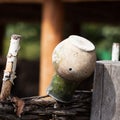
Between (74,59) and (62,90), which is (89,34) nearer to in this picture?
(62,90)

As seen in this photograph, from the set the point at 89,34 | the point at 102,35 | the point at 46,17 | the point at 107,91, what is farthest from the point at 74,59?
the point at 102,35

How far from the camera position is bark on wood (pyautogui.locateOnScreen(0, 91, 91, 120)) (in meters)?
2.10

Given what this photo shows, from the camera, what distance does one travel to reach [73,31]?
10.4 metres

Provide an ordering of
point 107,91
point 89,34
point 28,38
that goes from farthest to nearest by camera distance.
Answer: point 28,38 → point 89,34 → point 107,91

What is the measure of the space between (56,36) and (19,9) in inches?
139

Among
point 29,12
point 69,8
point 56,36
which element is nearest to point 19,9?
point 29,12

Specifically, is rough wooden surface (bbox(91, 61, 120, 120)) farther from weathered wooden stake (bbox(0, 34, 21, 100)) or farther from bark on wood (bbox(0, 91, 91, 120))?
weathered wooden stake (bbox(0, 34, 21, 100))

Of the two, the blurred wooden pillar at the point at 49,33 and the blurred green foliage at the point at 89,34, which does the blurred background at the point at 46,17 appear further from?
the blurred green foliage at the point at 89,34

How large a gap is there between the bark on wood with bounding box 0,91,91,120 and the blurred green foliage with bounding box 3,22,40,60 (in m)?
15.0

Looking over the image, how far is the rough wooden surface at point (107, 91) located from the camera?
2152 millimetres

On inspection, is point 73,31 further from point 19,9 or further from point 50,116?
point 50,116

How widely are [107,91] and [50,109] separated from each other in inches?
10.0

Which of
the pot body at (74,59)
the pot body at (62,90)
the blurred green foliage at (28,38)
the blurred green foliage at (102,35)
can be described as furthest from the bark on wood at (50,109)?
the blurred green foliage at (28,38)

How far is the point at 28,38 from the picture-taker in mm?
19641
